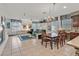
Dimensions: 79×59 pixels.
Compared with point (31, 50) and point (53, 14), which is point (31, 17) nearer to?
point (53, 14)

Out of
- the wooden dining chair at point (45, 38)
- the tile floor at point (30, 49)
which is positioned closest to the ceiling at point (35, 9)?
the wooden dining chair at point (45, 38)

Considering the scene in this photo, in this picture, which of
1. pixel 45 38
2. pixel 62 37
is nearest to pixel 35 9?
pixel 45 38

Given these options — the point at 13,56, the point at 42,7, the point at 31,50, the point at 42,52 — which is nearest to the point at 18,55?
the point at 13,56

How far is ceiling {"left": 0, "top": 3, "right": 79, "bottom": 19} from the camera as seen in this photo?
80.4 inches

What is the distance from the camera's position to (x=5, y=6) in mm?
2047

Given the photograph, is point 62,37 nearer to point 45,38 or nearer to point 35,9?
point 45,38

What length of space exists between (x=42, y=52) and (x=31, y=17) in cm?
63

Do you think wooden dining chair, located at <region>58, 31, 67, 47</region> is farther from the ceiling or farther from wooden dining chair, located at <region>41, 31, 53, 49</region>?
the ceiling

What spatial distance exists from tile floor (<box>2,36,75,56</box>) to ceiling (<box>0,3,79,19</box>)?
0.41 meters

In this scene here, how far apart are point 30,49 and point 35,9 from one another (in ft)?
2.27

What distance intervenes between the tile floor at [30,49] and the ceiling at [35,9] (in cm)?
41

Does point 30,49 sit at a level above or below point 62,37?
below

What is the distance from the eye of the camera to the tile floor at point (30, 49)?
6.76ft

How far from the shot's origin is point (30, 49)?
82.4 inches
